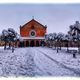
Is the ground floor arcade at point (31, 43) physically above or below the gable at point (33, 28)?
below

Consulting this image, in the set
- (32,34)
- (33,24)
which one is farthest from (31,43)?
(33,24)

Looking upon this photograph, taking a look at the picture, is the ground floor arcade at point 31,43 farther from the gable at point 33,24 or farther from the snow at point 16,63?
the gable at point 33,24

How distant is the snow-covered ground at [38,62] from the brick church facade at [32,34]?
90 mm

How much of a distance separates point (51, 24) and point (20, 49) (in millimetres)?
627

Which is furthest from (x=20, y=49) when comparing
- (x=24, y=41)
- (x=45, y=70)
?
(x=45, y=70)

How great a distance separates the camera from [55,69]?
6160 millimetres

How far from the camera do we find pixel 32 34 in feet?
20.9

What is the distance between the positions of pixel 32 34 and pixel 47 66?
1.88ft

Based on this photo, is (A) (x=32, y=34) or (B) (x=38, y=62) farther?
(A) (x=32, y=34)

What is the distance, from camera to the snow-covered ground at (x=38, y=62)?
6.12 m

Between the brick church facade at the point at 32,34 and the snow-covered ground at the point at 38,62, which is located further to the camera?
the brick church facade at the point at 32,34

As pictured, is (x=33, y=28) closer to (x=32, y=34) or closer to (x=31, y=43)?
(x=32, y=34)

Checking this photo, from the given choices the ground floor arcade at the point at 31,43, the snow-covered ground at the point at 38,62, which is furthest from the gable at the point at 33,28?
the snow-covered ground at the point at 38,62

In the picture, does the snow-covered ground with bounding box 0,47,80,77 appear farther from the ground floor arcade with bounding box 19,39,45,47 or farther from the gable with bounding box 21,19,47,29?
the gable with bounding box 21,19,47,29
